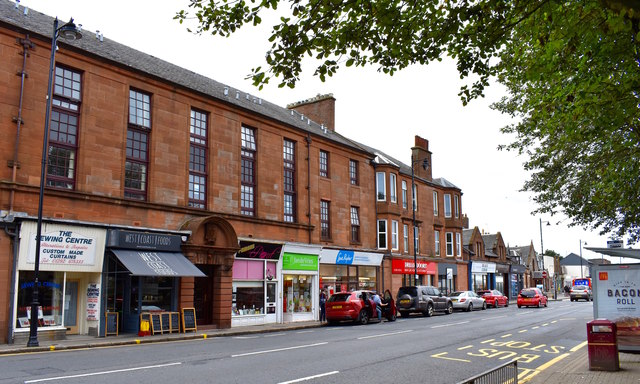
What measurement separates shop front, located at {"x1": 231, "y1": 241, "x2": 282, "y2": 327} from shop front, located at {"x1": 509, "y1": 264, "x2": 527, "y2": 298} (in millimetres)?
44524

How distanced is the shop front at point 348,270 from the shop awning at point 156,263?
1099 centimetres

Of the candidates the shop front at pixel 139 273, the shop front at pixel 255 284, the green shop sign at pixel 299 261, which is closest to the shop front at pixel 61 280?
the shop front at pixel 139 273

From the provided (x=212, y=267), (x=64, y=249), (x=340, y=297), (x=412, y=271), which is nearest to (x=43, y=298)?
(x=64, y=249)

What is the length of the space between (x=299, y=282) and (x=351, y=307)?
4220 millimetres

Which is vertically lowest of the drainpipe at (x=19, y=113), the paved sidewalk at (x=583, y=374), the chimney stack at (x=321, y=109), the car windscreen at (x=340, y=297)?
the paved sidewalk at (x=583, y=374)

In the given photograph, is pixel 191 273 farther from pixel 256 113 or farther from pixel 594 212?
pixel 594 212

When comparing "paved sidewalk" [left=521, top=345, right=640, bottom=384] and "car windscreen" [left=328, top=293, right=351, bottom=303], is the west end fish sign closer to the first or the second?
"car windscreen" [left=328, top=293, right=351, bottom=303]

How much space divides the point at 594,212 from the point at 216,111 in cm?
1679

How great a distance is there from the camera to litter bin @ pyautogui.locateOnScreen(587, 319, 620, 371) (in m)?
11.0

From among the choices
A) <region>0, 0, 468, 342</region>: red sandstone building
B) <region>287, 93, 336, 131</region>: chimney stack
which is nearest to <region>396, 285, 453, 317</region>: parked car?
<region>0, 0, 468, 342</region>: red sandstone building

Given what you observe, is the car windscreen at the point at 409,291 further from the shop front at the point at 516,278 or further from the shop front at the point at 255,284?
the shop front at the point at 516,278

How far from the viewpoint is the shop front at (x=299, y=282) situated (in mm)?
28078

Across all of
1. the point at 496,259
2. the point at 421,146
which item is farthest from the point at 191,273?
the point at 496,259

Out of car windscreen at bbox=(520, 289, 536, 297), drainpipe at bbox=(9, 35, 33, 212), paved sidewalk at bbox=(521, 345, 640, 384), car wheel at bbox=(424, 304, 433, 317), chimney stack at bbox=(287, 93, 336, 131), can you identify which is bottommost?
car wheel at bbox=(424, 304, 433, 317)
